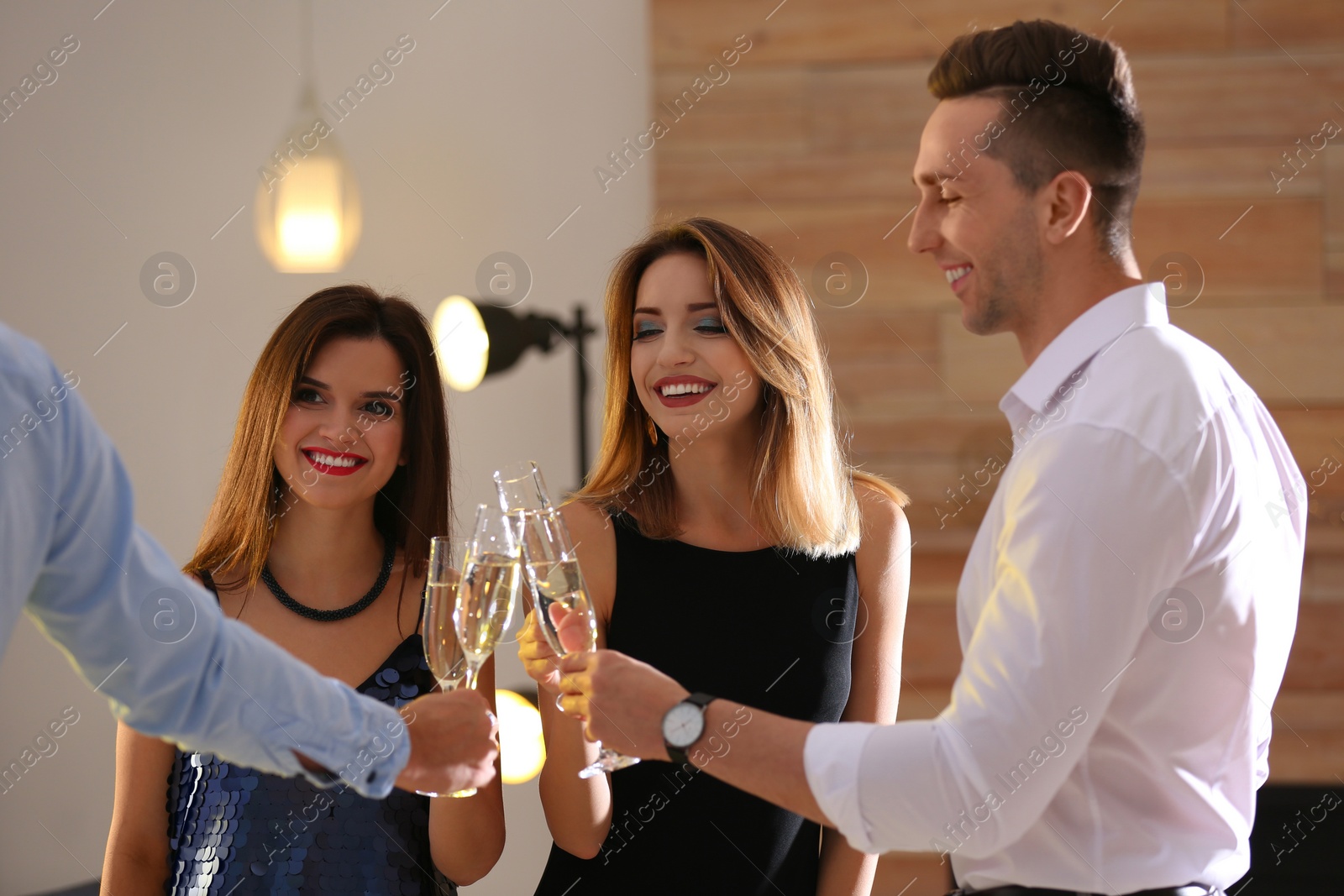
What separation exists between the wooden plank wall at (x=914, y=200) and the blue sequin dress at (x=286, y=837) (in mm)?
1840

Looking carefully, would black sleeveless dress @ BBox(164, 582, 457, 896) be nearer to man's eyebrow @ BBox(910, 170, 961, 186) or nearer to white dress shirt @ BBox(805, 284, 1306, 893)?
white dress shirt @ BBox(805, 284, 1306, 893)

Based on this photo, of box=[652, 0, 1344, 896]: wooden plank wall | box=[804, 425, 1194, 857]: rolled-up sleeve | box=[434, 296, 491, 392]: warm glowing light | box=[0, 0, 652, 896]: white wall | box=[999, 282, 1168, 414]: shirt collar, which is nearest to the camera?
box=[804, 425, 1194, 857]: rolled-up sleeve

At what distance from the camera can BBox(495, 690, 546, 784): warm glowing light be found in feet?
9.04

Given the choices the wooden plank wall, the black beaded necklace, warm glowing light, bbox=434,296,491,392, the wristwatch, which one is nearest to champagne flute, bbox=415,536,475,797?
the wristwatch

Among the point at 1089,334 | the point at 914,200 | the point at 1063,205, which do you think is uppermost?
the point at 914,200

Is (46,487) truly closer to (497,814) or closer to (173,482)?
(497,814)

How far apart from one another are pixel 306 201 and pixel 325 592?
1.47m

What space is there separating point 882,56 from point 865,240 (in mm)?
511

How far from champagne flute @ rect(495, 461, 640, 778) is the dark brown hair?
68cm

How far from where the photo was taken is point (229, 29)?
Answer: 12.0 feet

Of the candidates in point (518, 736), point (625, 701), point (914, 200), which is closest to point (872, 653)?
point (625, 701)

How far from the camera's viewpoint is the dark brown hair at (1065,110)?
1.27 metres

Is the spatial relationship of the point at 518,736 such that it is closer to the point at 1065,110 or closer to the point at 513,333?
the point at 513,333

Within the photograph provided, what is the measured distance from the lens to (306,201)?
2.88 metres
